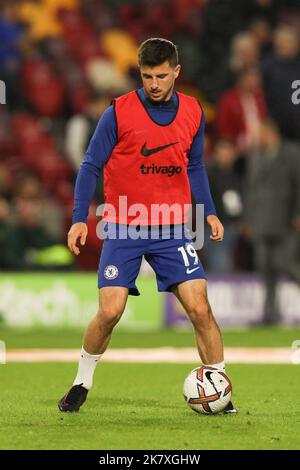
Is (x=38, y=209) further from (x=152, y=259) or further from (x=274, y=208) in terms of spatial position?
(x=152, y=259)

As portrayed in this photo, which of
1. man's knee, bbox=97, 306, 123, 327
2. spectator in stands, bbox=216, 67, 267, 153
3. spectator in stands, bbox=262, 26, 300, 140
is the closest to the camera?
man's knee, bbox=97, 306, 123, 327

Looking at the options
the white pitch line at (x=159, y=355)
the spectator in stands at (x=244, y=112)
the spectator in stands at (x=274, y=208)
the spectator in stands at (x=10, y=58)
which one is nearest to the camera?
the white pitch line at (x=159, y=355)

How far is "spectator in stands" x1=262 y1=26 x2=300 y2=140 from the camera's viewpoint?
16.0 m

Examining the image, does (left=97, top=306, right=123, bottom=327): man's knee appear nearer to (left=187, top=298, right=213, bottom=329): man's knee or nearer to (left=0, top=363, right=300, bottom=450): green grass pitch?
(left=187, top=298, right=213, bottom=329): man's knee

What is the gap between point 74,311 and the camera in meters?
14.9

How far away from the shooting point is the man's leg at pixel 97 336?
7.61 metres

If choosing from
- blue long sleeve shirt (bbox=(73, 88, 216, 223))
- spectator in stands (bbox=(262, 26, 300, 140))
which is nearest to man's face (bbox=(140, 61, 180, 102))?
blue long sleeve shirt (bbox=(73, 88, 216, 223))

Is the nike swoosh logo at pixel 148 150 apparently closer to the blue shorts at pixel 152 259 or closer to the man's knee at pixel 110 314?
the blue shorts at pixel 152 259

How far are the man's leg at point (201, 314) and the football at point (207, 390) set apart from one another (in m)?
0.13

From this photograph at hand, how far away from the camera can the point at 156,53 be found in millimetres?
7469

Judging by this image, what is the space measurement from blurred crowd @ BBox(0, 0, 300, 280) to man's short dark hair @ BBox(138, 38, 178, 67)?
6.41 m

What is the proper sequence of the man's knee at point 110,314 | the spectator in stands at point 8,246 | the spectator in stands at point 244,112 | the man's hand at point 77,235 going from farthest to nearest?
the spectator in stands at point 244,112 < the spectator in stands at point 8,246 < the man's knee at point 110,314 < the man's hand at point 77,235

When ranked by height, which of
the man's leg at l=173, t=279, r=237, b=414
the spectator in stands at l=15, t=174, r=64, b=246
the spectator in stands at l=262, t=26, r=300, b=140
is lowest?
the man's leg at l=173, t=279, r=237, b=414

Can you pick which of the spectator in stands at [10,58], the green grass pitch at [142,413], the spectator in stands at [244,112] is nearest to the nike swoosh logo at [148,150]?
the green grass pitch at [142,413]
